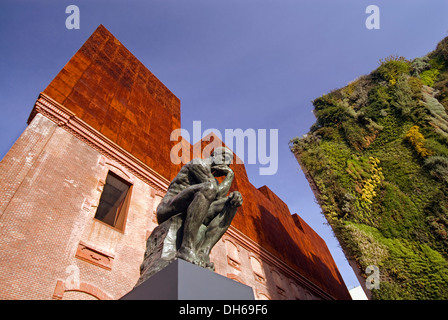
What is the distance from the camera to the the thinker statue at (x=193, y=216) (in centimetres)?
263

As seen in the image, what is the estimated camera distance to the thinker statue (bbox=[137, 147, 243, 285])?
2631 millimetres

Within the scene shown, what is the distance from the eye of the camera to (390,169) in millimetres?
11414

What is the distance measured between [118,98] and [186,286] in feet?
36.3

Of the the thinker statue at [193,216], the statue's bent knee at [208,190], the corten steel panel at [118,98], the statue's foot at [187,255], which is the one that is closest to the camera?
the statue's foot at [187,255]

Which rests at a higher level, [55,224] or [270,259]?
[270,259]

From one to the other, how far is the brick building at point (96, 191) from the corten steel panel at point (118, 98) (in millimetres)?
51

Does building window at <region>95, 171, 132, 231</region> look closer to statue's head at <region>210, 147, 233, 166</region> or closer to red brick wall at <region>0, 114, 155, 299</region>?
red brick wall at <region>0, 114, 155, 299</region>

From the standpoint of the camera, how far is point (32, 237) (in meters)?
5.65

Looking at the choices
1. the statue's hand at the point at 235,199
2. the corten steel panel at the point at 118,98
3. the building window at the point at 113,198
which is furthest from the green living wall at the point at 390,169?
the statue's hand at the point at 235,199
